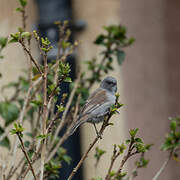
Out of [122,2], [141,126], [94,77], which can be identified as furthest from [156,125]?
[94,77]

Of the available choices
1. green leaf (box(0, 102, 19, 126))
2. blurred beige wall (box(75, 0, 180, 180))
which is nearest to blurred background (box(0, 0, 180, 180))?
blurred beige wall (box(75, 0, 180, 180))

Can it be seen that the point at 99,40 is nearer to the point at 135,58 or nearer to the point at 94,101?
the point at 94,101

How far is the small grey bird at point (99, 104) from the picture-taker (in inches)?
83.8

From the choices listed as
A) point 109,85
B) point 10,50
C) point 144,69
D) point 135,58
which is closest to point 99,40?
point 109,85

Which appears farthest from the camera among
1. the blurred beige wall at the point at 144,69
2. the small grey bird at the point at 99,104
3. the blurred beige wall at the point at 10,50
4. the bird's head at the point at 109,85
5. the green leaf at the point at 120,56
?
the blurred beige wall at the point at 144,69

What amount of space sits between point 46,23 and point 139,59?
122 cm

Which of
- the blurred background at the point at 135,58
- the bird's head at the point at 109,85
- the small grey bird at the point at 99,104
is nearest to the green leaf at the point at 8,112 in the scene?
the small grey bird at the point at 99,104

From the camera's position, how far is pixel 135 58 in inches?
182

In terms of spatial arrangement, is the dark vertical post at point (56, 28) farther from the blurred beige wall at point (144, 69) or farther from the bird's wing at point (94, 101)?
the bird's wing at point (94, 101)

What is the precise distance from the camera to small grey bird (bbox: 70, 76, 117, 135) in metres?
2.13

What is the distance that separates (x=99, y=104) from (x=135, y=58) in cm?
250

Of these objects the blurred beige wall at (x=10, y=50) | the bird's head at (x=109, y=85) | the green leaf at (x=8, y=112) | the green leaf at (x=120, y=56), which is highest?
the blurred beige wall at (x=10, y=50)

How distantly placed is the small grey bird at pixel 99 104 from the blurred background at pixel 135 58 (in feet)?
5.79

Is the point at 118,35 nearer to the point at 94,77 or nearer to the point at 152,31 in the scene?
the point at 94,77
